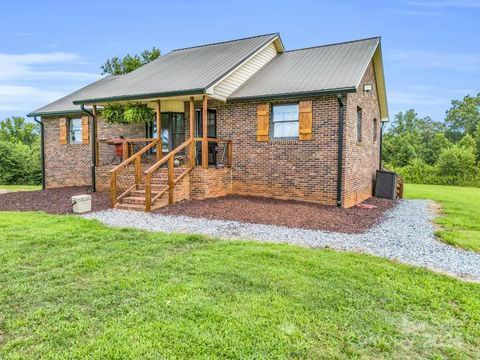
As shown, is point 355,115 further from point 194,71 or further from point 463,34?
point 463,34

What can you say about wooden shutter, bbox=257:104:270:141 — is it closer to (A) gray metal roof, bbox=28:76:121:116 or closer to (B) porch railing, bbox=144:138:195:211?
(B) porch railing, bbox=144:138:195:211

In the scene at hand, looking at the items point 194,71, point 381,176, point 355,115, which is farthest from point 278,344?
point 381,176

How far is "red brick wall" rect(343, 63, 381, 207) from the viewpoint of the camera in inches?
402

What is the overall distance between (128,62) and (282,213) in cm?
2114

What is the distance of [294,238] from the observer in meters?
6.41


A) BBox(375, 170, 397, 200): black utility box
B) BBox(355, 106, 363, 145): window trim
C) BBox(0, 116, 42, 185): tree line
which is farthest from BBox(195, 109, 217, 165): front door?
BBox(0, 116, 42, 185): tree line

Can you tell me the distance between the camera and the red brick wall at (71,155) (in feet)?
48.2

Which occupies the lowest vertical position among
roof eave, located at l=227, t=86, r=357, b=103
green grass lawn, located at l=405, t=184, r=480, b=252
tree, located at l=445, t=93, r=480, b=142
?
green grass lawn, located at l=405, t=184, r=480, b=252

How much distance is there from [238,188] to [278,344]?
8.95 m

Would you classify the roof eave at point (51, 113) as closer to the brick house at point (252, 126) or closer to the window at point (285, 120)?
the brick house at point (252, 126)

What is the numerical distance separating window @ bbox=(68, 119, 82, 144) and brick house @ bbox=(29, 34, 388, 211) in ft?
2.76

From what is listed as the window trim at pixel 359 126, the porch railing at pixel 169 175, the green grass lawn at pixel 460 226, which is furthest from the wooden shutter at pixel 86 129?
the green grass lawn at pixel 460 226

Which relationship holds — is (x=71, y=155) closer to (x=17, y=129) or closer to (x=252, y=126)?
(x=252, y=126)

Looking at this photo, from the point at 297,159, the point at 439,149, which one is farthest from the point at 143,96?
the point at 439,149
